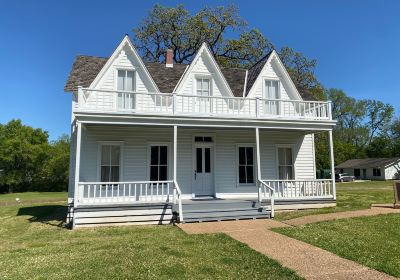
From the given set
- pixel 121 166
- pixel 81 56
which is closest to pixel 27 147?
pixel 81 56

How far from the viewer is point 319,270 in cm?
641

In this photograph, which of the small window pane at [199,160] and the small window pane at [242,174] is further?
the small window pane at [242,174]

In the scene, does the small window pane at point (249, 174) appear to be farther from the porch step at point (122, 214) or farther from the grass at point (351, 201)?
the porch step at point (122, 214)

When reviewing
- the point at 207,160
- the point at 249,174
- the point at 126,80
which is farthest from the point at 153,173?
the point at 249,174

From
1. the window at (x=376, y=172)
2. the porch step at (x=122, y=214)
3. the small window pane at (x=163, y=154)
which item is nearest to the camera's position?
the porch step at (x=122, y=214)

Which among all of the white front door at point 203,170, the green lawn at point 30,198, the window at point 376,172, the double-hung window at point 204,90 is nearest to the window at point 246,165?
the white front door at point 203,170

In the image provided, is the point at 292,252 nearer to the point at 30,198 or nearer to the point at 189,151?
the point at 189,151

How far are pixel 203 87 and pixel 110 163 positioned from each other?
641 centimetres

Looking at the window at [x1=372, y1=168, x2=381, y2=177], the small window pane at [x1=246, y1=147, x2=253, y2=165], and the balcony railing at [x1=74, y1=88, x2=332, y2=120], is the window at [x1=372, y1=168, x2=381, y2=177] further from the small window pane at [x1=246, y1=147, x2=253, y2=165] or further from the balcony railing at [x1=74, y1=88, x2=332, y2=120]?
the small window pane at [x1=246, y1=147, x2=253, y2=165]

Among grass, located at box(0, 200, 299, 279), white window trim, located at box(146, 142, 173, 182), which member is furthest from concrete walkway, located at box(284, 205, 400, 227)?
white window trim, located at box(146, 142, 173, 182)

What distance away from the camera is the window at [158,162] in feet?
53.7

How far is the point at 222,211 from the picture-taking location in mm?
13258

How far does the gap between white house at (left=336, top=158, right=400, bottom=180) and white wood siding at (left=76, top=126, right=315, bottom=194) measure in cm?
5744

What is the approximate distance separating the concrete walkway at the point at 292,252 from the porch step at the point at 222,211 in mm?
902
